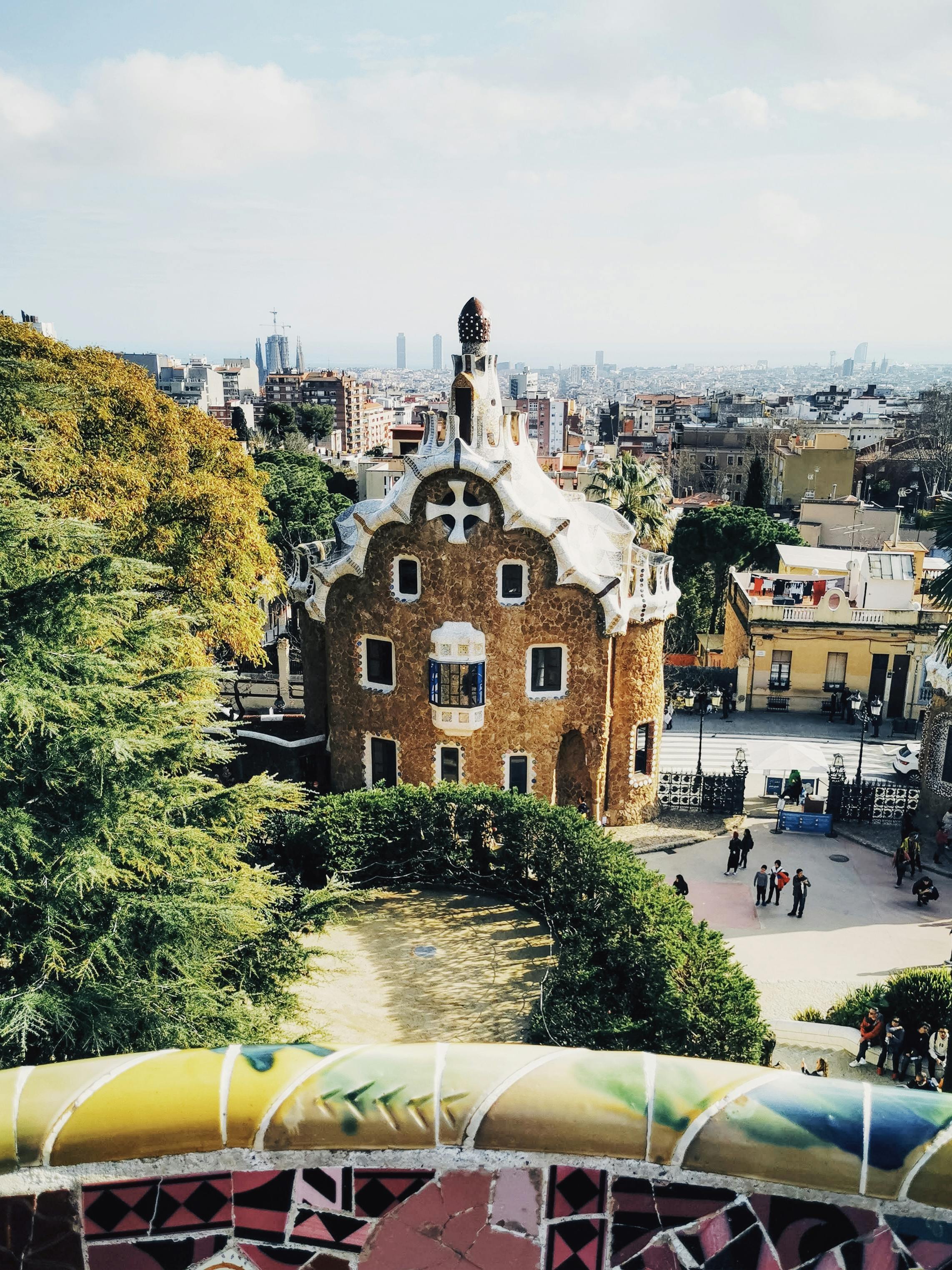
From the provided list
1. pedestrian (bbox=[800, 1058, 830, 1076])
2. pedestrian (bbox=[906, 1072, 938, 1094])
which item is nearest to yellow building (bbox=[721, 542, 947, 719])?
pedestrian (bbox=[800, 1058, 830, 1076])

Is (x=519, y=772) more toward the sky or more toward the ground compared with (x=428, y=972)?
more toward the sky

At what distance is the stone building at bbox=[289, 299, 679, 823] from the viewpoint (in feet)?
83.8

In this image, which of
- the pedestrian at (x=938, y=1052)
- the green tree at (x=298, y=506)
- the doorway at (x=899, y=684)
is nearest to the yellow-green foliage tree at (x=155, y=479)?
the pedestrian at (x=938, y=1052)

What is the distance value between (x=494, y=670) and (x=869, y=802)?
1217 cm

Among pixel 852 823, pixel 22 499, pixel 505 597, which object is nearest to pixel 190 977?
pixel 22 499

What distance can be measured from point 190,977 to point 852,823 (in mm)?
21788

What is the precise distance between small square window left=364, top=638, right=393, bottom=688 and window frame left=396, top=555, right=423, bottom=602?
1354mm

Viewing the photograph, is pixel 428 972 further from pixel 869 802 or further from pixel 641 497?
pixel 641 497

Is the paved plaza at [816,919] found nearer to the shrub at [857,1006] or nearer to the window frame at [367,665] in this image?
the shrub at [857,1006]

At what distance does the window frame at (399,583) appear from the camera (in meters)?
26.0

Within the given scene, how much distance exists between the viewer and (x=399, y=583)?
26438 millimetres

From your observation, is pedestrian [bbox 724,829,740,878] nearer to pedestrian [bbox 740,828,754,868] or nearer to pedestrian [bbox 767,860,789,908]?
pedestrian [bbox 740,828,754,868]

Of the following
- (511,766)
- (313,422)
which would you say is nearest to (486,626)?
(511,766)

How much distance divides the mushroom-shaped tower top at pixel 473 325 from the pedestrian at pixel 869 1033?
59.5 feet
